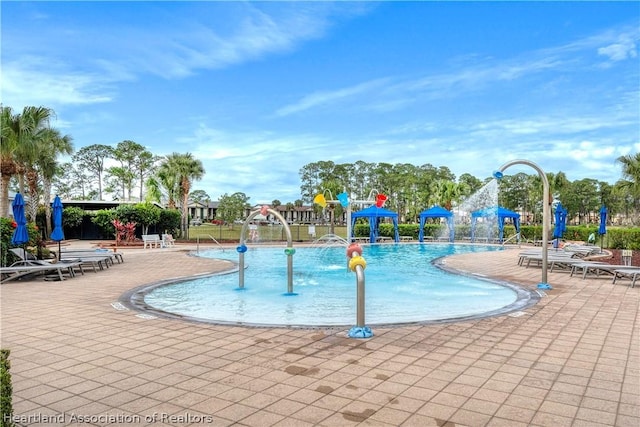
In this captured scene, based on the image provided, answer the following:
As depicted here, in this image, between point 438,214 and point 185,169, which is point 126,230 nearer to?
point 185,169

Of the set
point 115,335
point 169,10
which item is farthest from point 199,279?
point 169,10

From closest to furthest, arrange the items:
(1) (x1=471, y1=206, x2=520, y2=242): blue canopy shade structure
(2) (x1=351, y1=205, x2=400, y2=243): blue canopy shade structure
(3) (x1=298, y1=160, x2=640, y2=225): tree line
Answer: (2) (x1=351, y1=205, x2=400, y2=243): blue canopy shade structure, (1) (x1=471, y1=206, x2=520, y2=242): blue canopy shade structure, (3) (x1=298, y1=160, x2=640, y2=225): tree line

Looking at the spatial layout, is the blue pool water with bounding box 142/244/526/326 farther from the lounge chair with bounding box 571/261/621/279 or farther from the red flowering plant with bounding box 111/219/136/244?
the red flowering plant with bounding box 111/219/136/244

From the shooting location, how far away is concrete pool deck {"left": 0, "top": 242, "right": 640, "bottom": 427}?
3170 mm

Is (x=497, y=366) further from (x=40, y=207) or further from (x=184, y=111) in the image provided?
(x=40, y=207)

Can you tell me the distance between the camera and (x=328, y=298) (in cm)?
927

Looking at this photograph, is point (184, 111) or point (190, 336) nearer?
point (190, 336)

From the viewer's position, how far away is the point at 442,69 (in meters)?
18.6

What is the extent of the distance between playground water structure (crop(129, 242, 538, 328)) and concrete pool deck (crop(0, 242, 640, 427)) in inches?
32.7

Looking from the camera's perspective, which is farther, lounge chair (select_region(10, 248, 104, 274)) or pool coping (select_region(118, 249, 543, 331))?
lounge chair (select_region(10, 248, 104, 274))

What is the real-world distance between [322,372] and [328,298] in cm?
524

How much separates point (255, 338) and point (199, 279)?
20.6 feet

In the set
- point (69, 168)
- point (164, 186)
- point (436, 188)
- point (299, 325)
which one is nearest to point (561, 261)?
point (299, 325)

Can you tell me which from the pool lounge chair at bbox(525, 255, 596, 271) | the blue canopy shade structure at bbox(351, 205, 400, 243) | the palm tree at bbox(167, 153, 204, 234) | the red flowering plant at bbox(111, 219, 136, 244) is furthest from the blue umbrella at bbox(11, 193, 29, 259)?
the palm tree at bbox(167, 153, 204, 234)
